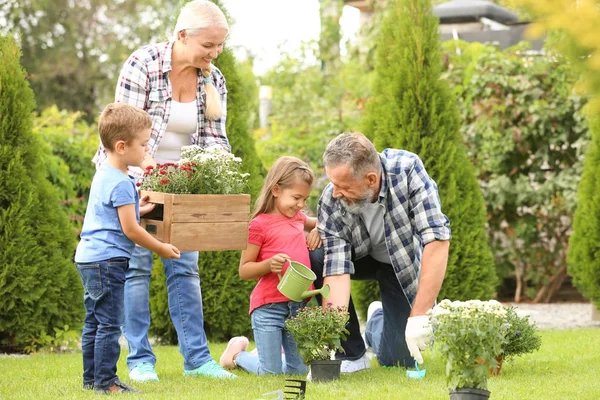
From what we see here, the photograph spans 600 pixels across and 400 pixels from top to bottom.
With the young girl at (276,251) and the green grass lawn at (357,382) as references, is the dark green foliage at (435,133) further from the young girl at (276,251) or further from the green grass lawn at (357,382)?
the young girl at (276,251)

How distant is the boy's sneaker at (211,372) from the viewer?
13.9 ft

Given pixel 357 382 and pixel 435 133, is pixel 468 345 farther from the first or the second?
pixel 435 133

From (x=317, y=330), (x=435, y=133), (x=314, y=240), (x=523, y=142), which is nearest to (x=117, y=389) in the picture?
(x=317, y=330)

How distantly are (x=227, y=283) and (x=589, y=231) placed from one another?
289cm

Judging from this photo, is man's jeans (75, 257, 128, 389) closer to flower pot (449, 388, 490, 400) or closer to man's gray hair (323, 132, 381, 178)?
man's gray hair (323, 132, 381, 178)

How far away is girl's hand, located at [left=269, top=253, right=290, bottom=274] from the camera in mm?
4211

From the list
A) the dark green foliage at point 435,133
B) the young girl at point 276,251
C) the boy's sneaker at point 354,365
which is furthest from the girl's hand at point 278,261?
the dark green foliage at point 435,133

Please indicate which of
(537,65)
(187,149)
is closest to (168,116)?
(187,149)

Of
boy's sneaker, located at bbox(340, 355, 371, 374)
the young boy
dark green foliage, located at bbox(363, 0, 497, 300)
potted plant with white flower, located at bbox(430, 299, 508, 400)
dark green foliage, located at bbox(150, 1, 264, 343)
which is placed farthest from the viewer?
dark green foliage, located at bbox(363, 0, 497, 300)

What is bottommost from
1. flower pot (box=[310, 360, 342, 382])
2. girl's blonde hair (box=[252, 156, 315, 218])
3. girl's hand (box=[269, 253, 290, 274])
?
flower pot (box=[310, 360, 342, 382])

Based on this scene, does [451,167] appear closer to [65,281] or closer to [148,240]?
[65,281]

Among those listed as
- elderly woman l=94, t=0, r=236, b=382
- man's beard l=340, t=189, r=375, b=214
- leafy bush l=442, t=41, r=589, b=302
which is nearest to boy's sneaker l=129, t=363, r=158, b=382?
elderly woman l=94, t=0, r=236, b=382

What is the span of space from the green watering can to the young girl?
0.21 metres

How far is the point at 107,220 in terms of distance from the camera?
3646 millimetres
